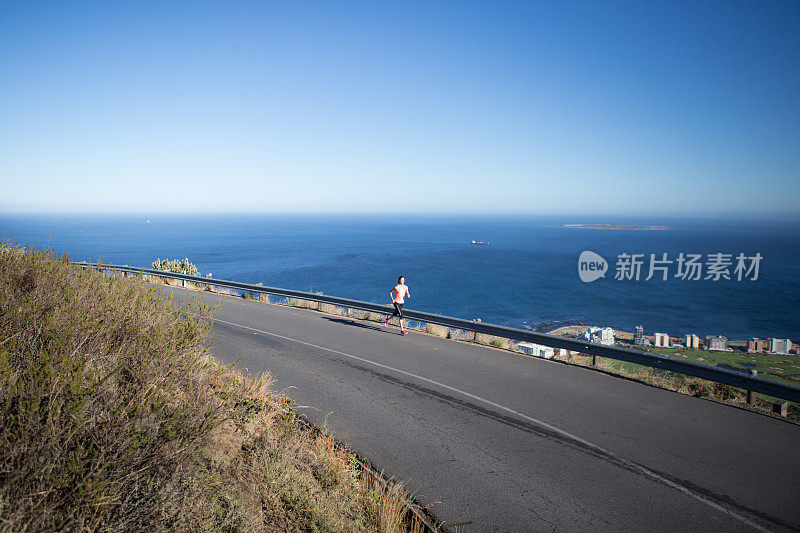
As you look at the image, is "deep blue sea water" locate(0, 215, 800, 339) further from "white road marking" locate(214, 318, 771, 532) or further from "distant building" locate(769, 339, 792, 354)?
"white road marking" locate(214, 318, 771, 532)

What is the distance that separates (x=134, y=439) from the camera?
117 inches

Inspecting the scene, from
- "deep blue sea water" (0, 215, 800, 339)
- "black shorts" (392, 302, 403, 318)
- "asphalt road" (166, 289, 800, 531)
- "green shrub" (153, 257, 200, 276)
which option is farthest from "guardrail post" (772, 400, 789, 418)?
"deep blue sea water" (0, 215, 800, 339)

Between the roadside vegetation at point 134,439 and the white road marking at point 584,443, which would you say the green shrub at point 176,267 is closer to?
the white road marking at point 584,443

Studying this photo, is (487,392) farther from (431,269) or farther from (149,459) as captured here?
(431,269)

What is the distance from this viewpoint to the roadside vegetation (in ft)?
8.82

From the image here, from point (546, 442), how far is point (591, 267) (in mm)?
101435

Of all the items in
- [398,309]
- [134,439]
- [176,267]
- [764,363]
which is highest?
[134,439]

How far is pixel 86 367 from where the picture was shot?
3494 mm

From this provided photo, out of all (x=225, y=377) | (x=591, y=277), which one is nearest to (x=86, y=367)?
(x=225, y=377)

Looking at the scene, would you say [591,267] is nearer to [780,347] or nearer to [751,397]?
[780,347]

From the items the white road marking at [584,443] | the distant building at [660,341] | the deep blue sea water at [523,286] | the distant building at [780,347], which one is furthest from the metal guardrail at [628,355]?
the deep blue sea water at [523,286]

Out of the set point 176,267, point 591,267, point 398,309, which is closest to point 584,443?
point 398,309

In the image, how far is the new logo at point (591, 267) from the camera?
8597 cm

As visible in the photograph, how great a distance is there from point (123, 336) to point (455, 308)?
51947 millimetres
